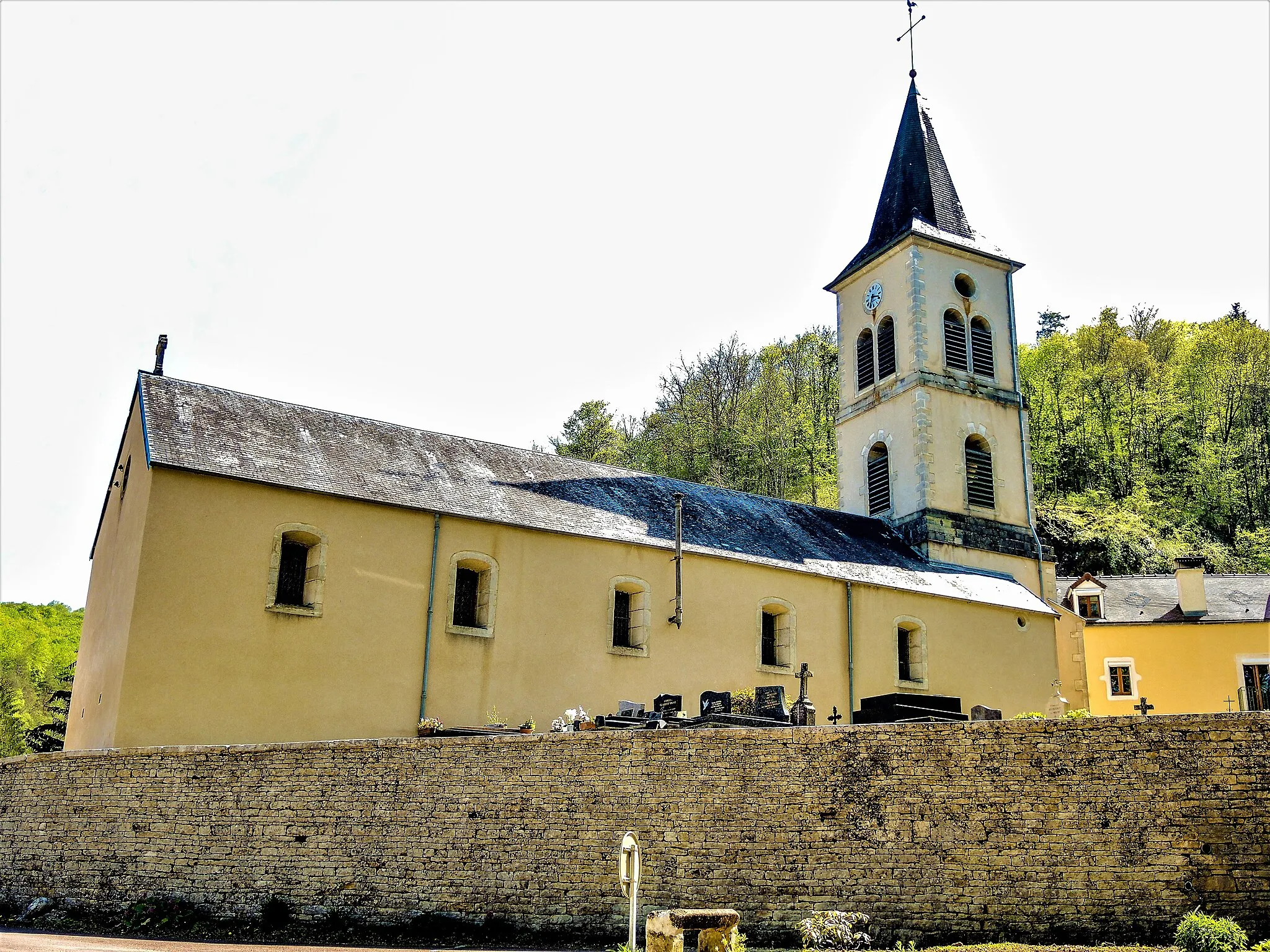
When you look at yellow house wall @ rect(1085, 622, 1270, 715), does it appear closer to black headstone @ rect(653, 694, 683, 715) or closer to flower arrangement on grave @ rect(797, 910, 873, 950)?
black headstone @ rect(653, 694, 683, 715)

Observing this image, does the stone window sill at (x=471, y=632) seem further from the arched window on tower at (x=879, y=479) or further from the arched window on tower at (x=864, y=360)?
the arched window on tower at (x=864, y=360)

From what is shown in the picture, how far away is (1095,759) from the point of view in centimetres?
1212

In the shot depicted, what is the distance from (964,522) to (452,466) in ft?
45.1

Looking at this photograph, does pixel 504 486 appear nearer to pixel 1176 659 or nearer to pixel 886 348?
pixel 886 348

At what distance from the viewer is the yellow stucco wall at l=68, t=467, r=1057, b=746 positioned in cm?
1720

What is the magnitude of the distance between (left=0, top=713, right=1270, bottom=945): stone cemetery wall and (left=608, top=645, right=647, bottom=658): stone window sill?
22.2 ft

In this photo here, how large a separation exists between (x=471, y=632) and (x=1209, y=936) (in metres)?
12.3

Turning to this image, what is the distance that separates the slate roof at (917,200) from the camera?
31.1 metres

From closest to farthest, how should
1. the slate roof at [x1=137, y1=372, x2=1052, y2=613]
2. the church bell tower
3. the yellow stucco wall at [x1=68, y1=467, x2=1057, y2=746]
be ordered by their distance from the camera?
1. the yellow stucco wall at [x1=68, y1=467, x2=1057, y2=746]
2. the slate roof at [x1=137, y1=372, x2=1052, y2=613]
3. the church bell tower

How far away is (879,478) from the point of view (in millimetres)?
30172

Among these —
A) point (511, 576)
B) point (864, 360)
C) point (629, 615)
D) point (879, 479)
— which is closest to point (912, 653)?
point (879, 479)

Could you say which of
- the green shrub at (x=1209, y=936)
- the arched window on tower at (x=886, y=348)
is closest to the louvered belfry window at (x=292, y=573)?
the green shrub at (x=1209, y=936)

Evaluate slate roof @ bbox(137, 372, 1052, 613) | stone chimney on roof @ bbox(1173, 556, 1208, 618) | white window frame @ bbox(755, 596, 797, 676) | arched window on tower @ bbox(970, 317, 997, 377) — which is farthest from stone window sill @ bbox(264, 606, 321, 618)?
stone chimney on roof @ bbox(1173, 556, 1208, 618)

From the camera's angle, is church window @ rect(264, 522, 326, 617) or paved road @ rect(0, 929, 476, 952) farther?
church window @ rect(264, 522, 326, 617)
